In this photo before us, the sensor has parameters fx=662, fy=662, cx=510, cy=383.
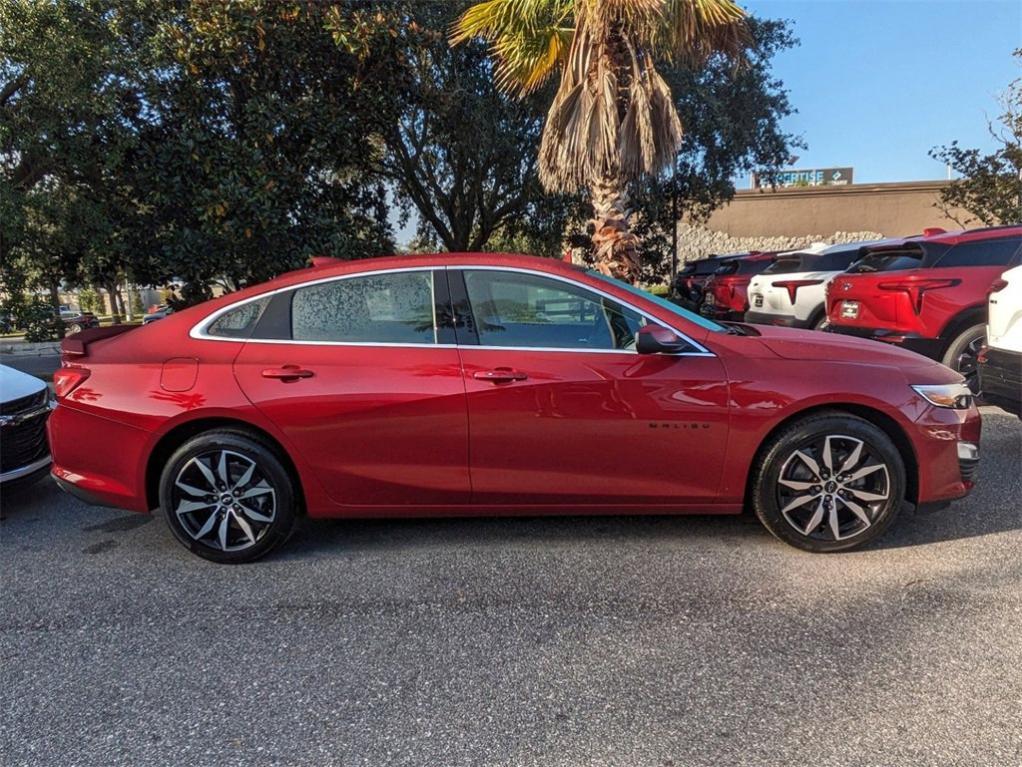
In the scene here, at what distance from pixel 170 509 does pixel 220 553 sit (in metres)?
0.36

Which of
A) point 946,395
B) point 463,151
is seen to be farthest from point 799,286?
point 463,151

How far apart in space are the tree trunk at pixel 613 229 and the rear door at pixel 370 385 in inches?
230

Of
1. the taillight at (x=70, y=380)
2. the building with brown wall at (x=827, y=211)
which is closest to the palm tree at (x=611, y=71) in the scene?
the taillight at (x=70, y=380)

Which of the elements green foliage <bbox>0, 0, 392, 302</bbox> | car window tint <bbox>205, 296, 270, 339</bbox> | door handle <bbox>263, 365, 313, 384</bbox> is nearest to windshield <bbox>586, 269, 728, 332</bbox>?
door handle <bbox>263, 365, 313, 384</bbox>

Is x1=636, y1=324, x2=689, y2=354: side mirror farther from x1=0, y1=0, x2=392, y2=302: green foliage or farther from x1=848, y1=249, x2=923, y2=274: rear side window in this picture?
x1=0, y1=0, x2=392, y2=302: green foliage

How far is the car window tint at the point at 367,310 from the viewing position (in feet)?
11.8

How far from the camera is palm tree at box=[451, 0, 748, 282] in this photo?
8.24 meters

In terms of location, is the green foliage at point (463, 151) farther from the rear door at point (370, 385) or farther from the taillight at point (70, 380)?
the taillight at point (70, 380)

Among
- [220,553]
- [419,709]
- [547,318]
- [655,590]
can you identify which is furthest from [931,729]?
[220,553]

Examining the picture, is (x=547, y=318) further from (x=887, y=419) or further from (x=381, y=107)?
(x=381, y=107)

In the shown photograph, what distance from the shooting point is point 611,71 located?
339 inches

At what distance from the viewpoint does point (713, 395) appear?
344cm

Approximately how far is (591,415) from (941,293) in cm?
487

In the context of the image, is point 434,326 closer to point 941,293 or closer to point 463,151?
point 941,293
